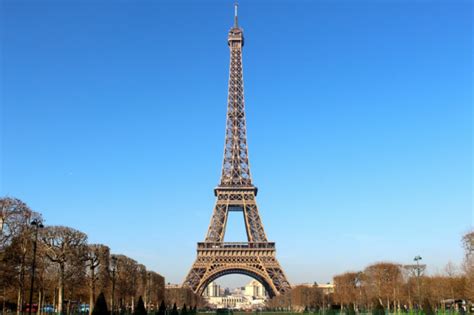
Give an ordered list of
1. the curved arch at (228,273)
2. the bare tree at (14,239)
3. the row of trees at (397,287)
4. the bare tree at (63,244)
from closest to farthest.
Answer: the bare tree at (14,239) → the bare tree at (63,244) → the row of trees at (397,287) → the curved arch at (228,273)

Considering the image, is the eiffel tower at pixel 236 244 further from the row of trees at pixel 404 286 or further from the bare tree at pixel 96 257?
the bare tree at pixel 96 257

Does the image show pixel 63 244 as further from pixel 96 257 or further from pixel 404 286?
pixel 404 286

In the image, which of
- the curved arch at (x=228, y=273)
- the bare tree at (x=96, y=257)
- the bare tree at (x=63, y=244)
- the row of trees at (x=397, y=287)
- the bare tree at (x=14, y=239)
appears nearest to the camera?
the bare tree at (x=14, y=239)

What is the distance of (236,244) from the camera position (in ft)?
269

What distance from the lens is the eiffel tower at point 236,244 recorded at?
8025 cm

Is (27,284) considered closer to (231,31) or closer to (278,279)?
(278,279)

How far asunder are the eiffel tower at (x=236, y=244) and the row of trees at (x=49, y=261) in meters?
19.2

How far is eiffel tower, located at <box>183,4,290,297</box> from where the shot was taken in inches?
3159

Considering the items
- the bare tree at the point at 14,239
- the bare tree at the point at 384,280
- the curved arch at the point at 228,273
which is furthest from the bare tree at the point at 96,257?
the bare tree at the point at 384,280

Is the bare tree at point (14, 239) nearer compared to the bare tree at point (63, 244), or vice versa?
the bare tree at point (14, 239)

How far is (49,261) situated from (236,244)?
131 ft

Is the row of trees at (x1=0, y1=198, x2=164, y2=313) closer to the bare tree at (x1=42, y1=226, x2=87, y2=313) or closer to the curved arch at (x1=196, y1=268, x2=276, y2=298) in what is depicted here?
the bare tree at (x1=42, y1=226, x2=87, y2=313)

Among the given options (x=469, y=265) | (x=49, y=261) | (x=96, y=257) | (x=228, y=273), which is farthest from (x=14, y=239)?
(x=228, y=273)

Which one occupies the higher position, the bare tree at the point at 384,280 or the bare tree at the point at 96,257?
the bare tree at the point at 96,257
